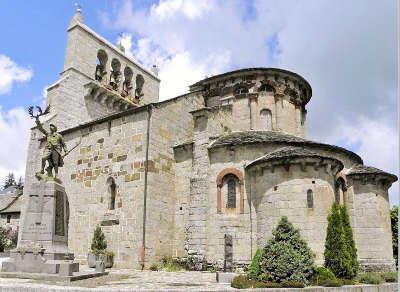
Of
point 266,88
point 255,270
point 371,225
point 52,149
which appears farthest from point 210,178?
point 371,225

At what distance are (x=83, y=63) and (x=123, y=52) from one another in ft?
13.2

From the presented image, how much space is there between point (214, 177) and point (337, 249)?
7.37 metres

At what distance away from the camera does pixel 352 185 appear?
73.8 feet

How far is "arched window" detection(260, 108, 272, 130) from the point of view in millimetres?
24781

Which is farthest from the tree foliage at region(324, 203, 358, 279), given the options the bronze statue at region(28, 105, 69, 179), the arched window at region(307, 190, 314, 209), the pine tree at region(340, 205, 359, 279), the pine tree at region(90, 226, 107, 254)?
the pine tree at region(90, 226, 107, 254)

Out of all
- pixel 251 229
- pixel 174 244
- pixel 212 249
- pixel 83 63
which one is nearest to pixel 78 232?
pixel 174 244

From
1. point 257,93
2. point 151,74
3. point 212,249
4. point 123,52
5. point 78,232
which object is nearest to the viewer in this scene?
point 212,249

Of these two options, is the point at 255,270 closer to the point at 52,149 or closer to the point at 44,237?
the point at 44,237

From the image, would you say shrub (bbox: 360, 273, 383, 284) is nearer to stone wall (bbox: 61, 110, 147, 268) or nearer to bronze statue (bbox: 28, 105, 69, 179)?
stone wall (bbox: 61, 110, 147, 268)

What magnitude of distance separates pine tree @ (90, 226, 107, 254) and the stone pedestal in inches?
291

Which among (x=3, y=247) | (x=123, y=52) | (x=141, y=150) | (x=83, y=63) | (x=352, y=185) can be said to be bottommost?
(x=3, y=247)

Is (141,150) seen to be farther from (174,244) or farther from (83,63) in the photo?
(83,63)

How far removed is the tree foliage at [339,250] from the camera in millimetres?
14922

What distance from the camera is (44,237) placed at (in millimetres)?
13188
